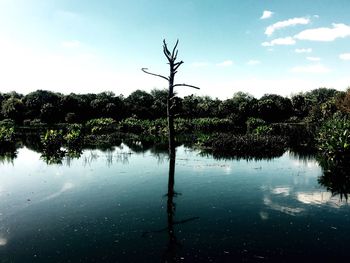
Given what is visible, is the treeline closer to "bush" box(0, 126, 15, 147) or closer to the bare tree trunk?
"bush" box(0, 126, 15, 147)

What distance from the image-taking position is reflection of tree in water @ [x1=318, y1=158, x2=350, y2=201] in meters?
12.8

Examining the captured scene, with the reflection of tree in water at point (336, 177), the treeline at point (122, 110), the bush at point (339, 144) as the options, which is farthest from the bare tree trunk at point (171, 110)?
the treeline at point (122, 110)

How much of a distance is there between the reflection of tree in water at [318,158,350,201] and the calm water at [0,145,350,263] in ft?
1.57

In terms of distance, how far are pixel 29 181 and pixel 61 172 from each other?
1.95 metres

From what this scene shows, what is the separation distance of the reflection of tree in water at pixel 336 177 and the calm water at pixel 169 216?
478 mm

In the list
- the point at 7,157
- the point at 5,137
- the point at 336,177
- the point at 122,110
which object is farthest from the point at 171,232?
the point at 122,110

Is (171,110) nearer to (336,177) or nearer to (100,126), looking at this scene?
(336,177)

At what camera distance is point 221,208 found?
1067cm

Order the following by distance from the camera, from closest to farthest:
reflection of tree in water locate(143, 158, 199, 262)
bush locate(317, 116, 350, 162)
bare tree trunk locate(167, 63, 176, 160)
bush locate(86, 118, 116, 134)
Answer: reflection of tree in water locate(143, 158, 199, 262), bush locate(317, 116, 350, 162), bare tree trunk locate(167, 63, 176, 160), bush locate(86, 118, 116, 134)

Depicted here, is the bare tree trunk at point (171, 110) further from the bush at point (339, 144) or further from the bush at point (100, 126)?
the bush at point (100, 126)

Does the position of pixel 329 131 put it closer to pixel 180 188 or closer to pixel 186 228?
pixel 180 188

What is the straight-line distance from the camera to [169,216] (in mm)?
9852

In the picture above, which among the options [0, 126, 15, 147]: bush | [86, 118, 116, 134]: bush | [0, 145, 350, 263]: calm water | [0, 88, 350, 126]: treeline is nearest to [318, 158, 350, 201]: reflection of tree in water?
[0, 145, 350, 263]: calm water

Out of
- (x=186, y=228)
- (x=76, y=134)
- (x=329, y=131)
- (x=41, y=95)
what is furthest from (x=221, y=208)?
(x=41, y=95)
